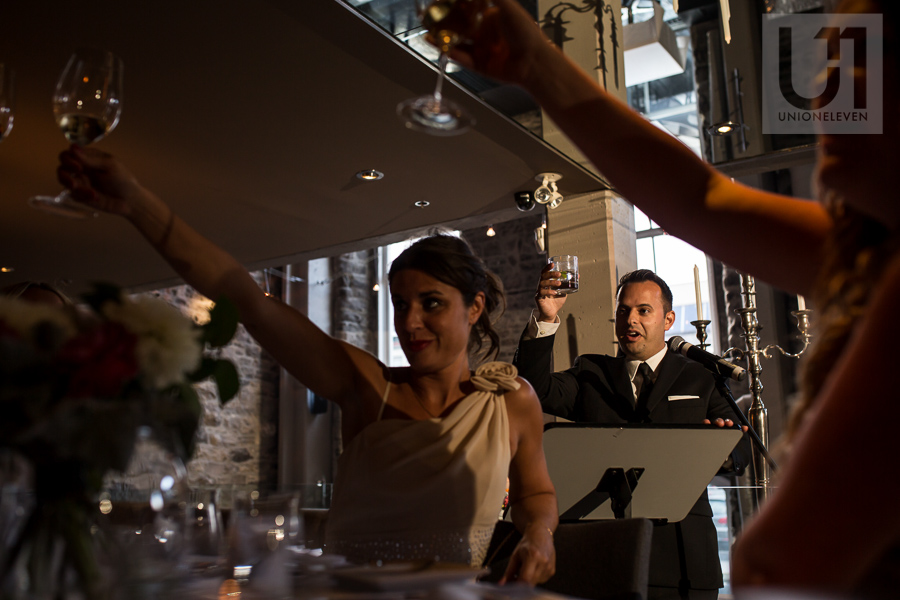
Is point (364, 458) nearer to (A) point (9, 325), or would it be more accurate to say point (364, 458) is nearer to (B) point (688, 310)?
(A) point (9, 325)

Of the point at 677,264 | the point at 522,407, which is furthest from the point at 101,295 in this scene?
the point at 677,264

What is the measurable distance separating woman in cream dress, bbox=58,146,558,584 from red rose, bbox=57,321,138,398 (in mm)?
619

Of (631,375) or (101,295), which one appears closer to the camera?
(101,295)

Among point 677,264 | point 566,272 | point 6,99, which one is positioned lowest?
point 566,272

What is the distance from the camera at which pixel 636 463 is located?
7.00 feet

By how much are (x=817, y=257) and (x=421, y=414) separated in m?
1.11

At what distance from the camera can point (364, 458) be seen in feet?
5.60

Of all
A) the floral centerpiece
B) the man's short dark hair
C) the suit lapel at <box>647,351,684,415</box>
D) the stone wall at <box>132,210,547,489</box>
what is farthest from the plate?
the stone wall at <box>132,210,547,489</box>

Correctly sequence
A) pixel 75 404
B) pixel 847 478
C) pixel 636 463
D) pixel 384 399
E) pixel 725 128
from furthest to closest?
pixel 725 128 < pixel 636 463 < pixel 384 399 < pixel 75 404 < pixel 847 478

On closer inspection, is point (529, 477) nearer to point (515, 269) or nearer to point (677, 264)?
point (677, 264)

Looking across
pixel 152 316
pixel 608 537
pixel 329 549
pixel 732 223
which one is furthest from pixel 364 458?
pixel 732 223

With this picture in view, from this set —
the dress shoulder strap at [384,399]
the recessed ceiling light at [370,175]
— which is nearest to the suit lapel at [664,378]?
the dress shoulder strap at [384,399]

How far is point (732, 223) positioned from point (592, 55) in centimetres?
325

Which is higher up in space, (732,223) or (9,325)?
(732,223)
